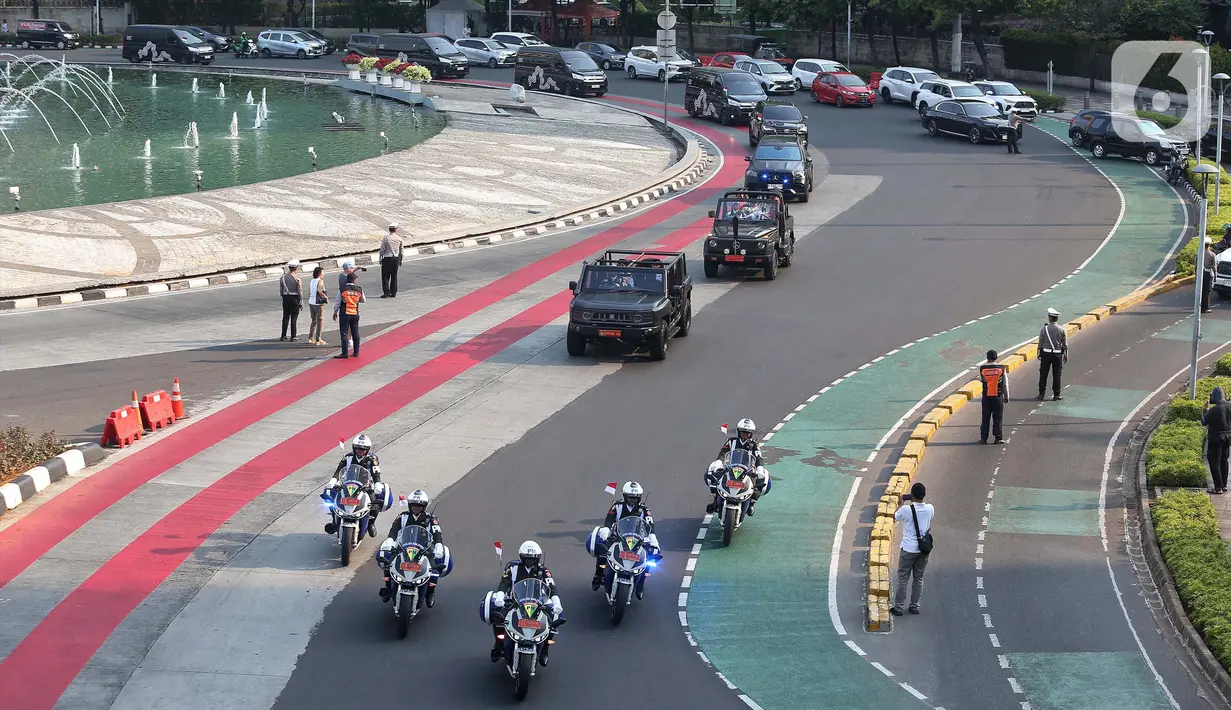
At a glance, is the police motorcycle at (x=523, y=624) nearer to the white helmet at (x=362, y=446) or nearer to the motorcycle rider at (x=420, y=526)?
the motorcycle rider at (x=420, y=526)

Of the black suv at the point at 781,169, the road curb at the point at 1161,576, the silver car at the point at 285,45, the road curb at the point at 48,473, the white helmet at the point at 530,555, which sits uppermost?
the silver car at the point at 285,45

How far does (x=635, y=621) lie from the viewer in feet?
53.0

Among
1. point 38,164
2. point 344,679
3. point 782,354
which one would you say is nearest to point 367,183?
point 38,164

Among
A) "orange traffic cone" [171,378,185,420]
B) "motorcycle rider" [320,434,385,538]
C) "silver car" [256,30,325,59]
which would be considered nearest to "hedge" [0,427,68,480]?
"orange traffic cone" [171,378,185,420]

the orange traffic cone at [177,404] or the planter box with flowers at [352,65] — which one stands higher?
the planter box with flowers at [352,65]

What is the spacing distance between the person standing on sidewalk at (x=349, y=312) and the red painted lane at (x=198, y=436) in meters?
0.39

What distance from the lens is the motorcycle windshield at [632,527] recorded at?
16.1 metres

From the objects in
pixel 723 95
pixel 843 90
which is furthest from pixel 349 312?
pixel 843 90

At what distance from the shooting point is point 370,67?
71562mm

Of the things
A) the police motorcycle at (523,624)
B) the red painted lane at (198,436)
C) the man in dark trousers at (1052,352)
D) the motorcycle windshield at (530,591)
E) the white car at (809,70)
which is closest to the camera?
the police motorcycle at (523,624)

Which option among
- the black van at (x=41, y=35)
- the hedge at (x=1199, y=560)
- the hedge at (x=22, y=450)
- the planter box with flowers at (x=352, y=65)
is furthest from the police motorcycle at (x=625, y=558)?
the black van at (x=41, y=35)

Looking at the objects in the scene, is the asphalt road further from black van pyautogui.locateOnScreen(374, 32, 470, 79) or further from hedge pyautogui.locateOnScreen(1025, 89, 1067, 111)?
black van pyautogui.locateOnScreen(374, 32, 470, 79)

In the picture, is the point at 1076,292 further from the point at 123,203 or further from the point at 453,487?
the point at 123,203

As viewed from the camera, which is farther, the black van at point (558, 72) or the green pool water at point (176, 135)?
the black van at point (558, 72)
